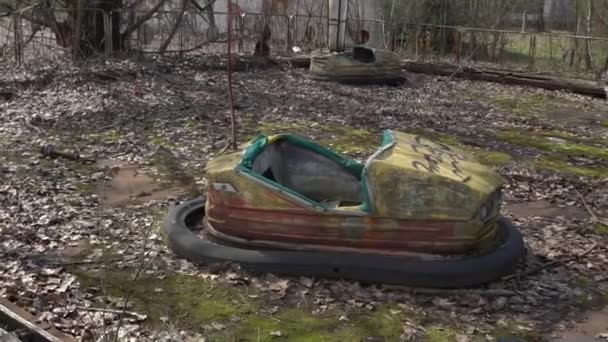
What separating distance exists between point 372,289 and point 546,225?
183 cm

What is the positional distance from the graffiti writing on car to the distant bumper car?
7294mm

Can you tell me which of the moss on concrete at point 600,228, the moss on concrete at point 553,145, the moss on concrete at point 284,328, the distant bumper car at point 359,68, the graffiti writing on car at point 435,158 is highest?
the distant bumper car at point 359,68

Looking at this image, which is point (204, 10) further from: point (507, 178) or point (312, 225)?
point (312, 225)

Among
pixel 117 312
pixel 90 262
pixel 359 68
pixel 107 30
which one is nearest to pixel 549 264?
pixel 117 312

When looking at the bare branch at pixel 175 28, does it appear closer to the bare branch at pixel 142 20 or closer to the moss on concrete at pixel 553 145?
the bare branch at pixel 142 20

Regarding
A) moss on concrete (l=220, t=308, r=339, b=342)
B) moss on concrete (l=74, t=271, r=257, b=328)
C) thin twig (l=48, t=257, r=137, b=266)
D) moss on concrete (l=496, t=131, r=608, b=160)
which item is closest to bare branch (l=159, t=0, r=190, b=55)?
moss on concrete (l=496, t=131, r=608, b=160)

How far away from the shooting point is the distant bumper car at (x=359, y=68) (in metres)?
11.5

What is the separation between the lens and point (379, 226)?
3.78 metres

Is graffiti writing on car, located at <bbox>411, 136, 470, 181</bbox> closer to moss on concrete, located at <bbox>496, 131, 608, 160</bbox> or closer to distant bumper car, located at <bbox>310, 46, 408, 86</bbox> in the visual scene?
moss on concrete, located at <bbox>496, 131, 608, 160</bbox>

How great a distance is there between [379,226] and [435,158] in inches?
21.2

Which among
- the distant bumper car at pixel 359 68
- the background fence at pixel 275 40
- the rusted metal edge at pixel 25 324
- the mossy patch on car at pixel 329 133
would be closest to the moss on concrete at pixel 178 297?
the rusted metal edge at pixel 25 324

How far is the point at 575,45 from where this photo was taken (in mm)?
15492

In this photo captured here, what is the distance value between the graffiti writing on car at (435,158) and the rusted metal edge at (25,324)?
197cm

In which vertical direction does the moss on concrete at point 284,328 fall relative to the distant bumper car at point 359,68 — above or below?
below
